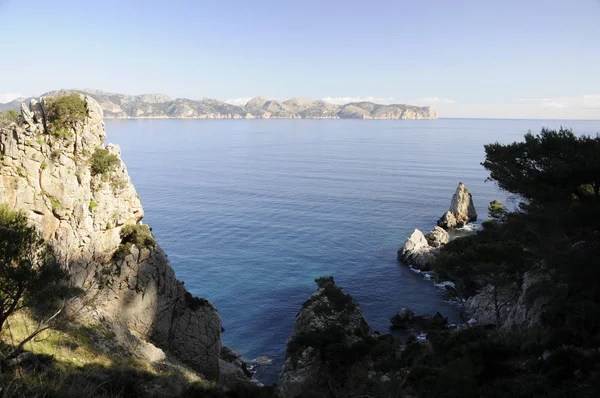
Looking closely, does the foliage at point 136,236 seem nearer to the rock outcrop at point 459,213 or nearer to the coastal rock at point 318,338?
the coastal rock at point 318,338

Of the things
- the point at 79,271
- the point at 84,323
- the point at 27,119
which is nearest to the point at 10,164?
the point at 27,119

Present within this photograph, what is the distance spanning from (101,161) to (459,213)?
220ft

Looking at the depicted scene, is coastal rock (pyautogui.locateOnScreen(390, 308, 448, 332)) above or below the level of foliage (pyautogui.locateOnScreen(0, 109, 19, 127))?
below

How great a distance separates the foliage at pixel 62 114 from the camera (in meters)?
26.7

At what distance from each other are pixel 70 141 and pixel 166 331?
15.8 metres

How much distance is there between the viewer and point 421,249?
58719 mm

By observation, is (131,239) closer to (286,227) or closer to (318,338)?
(318,338)

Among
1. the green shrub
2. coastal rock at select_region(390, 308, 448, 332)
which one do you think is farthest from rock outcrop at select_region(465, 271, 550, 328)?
the green shrub

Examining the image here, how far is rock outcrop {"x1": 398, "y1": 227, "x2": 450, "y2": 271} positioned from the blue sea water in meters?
1.75

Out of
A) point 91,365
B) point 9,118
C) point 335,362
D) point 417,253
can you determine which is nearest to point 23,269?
point 91,365

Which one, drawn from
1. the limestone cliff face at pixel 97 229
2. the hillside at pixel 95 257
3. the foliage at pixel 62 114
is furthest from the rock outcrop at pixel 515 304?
the foliage at pixel 62 114

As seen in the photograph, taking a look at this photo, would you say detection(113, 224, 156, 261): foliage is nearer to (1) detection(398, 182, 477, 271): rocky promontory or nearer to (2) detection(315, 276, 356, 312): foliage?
(2) detection(315, 276, 356, 312): foliage

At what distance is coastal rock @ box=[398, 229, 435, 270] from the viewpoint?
185 ft

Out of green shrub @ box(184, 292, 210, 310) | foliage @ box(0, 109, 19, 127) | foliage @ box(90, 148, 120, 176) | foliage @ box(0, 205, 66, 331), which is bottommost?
green shrub @ box(184, 292, 210, 310)
